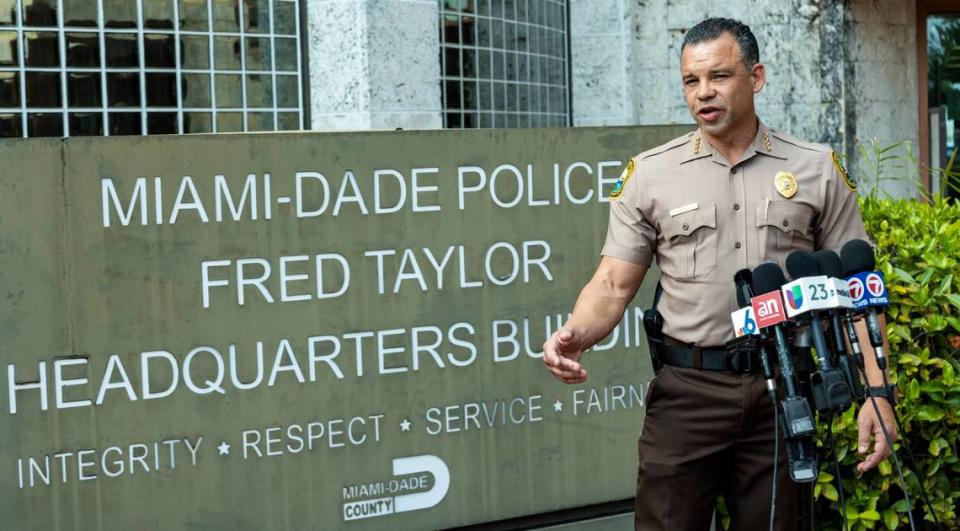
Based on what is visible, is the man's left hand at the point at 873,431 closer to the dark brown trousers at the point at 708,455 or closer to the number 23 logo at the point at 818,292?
the dark brown trousers at the point at 708,455

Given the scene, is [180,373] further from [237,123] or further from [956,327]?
[237,123]

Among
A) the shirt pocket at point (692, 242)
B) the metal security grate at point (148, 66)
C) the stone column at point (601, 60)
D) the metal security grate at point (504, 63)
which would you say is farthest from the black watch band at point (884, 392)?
the stone column at point (601, 60)

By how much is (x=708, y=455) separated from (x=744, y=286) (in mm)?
621

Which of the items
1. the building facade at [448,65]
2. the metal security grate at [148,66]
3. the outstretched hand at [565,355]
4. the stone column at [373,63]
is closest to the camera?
the outstretched hand at [565,355]

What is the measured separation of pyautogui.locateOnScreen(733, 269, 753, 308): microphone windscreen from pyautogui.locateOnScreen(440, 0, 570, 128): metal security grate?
584 cm

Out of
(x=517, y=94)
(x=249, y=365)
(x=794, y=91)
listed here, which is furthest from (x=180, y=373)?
(x=794, y=91)

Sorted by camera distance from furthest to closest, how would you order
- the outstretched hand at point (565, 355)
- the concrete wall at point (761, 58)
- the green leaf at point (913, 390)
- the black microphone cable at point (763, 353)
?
the concrete wall at point (761, 58) → the green leaf at point (913, 390) → the outstretched hand at point (565, 355) → the black microphone cable at point (763, 353)

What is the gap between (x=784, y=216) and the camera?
366cm

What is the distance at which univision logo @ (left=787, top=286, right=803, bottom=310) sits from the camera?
3.03 metres

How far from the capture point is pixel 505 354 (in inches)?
192

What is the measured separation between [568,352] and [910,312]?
190 centimetres

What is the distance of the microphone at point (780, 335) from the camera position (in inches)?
120

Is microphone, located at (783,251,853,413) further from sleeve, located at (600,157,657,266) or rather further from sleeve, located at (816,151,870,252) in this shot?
sleeve, located at (600,157,657,266)

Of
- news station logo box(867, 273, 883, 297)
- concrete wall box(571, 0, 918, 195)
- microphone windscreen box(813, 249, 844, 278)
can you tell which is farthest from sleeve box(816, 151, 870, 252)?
concrete wall box(571, 0, 918, 195)
